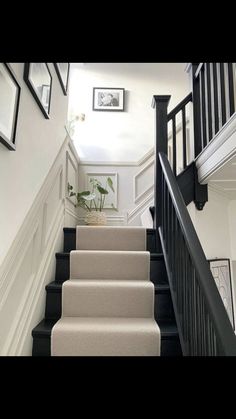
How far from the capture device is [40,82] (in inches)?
73.2

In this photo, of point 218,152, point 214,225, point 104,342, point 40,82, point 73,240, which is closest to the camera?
point 104,342

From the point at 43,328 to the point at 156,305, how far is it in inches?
28.5

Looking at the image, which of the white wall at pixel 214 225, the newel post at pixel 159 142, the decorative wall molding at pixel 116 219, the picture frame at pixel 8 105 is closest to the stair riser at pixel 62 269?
the newel post at pixel 159 142

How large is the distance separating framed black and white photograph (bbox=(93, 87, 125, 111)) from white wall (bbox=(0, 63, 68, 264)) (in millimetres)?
1992

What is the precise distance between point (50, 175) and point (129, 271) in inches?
36.5

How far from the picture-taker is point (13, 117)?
54.4 inches

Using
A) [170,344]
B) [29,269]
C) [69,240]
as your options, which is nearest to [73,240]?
[69,240]

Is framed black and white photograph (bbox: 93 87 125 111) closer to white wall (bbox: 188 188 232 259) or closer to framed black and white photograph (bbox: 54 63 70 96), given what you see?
framed black and white photograph (bbox: 54 63 70 96)

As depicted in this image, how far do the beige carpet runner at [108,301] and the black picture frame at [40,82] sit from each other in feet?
3.47

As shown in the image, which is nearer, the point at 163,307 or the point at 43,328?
the point at 43,328

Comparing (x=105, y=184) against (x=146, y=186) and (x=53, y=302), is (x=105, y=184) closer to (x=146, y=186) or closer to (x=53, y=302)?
(x=146, y=186)
